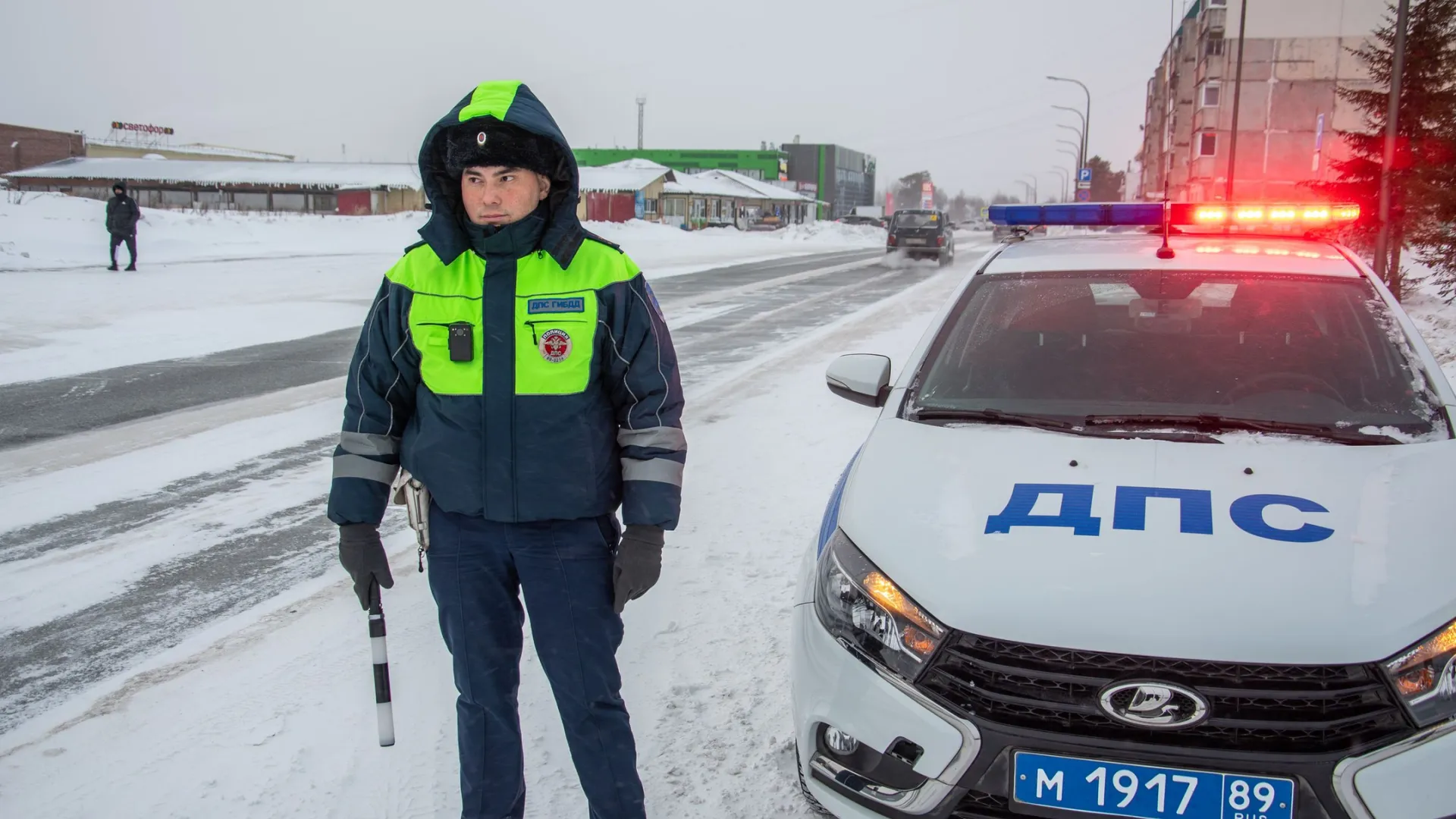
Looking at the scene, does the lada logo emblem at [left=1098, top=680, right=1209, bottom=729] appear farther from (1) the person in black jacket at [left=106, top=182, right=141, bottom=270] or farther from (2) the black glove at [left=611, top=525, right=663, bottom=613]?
(1) the person in black jacket at [left=106, top=182, right=141, bottom=270]

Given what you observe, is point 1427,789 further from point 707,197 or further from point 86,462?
point 707,197

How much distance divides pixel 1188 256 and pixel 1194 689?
216cm

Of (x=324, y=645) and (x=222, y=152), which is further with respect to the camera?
(x=222, y=152)

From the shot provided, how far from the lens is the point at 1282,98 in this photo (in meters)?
59.9

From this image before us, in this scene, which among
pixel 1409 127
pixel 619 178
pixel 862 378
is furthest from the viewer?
pixel 619 178

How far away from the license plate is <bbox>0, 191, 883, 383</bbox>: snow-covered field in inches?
386

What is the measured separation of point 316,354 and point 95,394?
8.42ft

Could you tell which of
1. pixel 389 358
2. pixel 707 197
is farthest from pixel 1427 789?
pixel 707 197

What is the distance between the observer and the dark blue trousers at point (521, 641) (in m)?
2.44

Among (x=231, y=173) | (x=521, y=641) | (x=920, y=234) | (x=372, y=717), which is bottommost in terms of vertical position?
(x=372, y=717)

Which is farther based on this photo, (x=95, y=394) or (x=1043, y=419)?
(x=95, y=394)

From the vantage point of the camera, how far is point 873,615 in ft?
7.77

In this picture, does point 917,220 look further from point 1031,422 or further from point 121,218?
point 1031,422

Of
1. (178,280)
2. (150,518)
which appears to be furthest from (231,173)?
(150,518)
